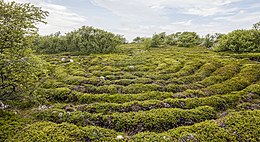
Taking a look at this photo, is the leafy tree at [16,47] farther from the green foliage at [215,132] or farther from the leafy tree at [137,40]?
the leafy tree at [137,40]

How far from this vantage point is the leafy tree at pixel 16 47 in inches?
432

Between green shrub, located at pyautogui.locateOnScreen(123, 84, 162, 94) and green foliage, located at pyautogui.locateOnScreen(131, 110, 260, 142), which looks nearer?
green foliage, located at pyautogui.locateOnScreen(131, 110, 260, 142)

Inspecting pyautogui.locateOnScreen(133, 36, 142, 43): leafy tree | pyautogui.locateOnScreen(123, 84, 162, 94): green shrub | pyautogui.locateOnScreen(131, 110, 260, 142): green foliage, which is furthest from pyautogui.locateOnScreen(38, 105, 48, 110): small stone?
pyautogui.locateOnScreen(133, 36, 142, 43): leafy tree

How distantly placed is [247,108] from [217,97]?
2.12 metres

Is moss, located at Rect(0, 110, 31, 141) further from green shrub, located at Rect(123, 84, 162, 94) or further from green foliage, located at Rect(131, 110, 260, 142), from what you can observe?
green shrub, located at Rect(123, 84, 162, 94)

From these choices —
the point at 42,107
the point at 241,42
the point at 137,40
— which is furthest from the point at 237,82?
the point at 137,40

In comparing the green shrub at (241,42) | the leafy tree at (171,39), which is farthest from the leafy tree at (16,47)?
the leafy tree at (171,39)

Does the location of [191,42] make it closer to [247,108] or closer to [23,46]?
[247,108]

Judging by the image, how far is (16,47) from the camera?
11.6 meters

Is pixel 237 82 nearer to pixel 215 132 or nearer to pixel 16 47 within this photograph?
pixel 215 132

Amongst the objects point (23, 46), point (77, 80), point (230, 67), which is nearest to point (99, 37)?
point (77, 80)

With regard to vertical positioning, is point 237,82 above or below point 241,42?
below

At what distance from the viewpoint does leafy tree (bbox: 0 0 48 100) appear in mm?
10984

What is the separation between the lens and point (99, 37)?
4688cm
